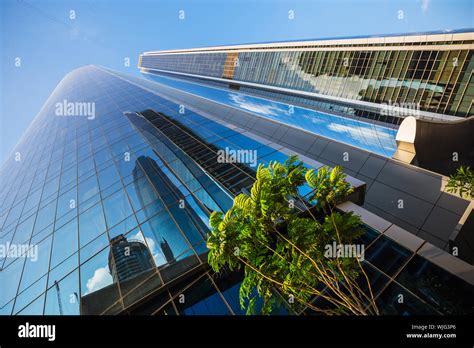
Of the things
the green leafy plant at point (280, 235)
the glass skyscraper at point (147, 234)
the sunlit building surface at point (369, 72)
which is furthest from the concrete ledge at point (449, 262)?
the sunlit building surface at point (369, 72)

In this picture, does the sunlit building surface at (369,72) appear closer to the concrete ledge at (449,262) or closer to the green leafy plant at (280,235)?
the concrete ledge at (449,262)

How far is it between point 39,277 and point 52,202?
7.41 metres

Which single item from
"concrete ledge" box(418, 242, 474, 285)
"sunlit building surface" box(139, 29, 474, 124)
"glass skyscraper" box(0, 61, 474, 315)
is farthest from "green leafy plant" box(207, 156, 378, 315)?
"sunlit building surface" box(139, 29, 474, 124)

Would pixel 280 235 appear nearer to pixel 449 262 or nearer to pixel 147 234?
pixel 449 262

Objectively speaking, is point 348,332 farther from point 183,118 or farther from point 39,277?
point 183,118

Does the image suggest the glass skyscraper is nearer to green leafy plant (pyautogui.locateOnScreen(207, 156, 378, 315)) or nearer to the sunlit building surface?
green leafy plant (pyautogui.locateOnScreen(207, 156, 378, 315))

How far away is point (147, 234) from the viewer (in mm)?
10430

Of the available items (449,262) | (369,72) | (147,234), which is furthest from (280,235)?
(369,72)

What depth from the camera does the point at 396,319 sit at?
4.14m

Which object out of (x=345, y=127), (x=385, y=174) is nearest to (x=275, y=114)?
(x=345, y=127)

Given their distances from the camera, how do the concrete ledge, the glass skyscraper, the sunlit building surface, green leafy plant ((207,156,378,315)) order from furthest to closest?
1. the sunlit building surface
2. the glass skyscraper
3. the concrete ledge
4. green leafy plant ((207,156,378,315))

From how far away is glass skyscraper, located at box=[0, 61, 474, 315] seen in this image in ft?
25.4

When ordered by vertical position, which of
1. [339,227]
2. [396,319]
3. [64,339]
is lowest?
[64,339]

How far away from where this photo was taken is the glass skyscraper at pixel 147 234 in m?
7.73
